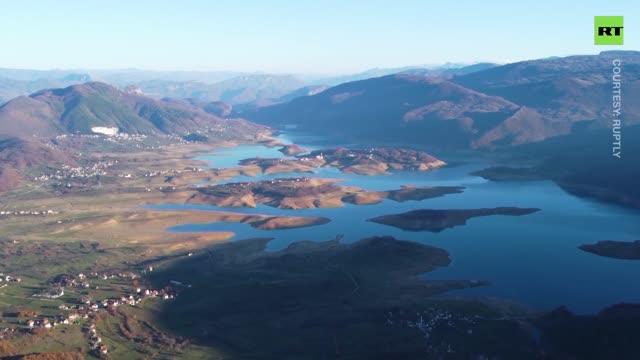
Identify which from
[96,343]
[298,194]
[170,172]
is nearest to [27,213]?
[298,194]

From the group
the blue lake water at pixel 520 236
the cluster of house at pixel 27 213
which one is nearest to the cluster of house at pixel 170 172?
the blue lake water at pixel 520 236

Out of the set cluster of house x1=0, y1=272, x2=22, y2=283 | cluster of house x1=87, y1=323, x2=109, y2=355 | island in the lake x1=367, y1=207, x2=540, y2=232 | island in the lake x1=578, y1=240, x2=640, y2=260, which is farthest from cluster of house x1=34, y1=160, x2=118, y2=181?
island in the lake x1=578, y1=240, x2=640, y2=260

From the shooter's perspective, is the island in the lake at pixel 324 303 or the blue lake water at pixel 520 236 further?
the blue lake water at pixel 520 236

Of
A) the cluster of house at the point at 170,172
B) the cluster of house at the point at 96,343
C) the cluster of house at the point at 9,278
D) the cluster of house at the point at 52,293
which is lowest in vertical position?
the cluster of house at the point at 170,172

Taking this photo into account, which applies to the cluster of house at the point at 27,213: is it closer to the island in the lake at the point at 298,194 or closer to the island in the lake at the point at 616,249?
the island in the lake at the point at 298,194

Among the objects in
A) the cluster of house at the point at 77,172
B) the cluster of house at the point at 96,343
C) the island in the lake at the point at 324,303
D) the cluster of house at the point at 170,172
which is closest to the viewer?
the cluster of house at the point at 96,343

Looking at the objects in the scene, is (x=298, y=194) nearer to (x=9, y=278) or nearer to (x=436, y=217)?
(x=436, y=217)

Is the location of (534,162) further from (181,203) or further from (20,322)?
(20,322)
